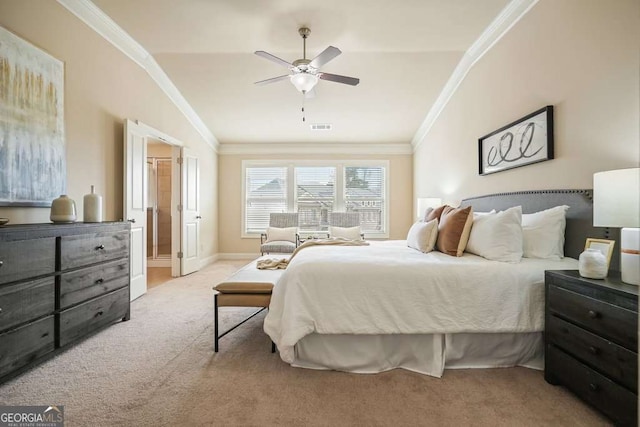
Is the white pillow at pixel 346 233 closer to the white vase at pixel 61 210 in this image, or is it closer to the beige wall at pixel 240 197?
the beige wall at pixel 240 197

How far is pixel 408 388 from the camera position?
175cm

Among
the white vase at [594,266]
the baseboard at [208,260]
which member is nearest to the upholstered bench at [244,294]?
the white vase at [594,266]

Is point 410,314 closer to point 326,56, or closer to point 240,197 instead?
point 326,56

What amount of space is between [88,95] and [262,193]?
3.74m

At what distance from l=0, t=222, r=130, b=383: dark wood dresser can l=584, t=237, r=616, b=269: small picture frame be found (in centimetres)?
349

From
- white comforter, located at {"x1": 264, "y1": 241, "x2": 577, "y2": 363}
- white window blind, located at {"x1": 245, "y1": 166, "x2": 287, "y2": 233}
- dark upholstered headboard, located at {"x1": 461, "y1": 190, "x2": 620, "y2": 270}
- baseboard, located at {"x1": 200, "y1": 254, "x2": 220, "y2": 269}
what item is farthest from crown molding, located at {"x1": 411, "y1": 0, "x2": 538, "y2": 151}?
baseboard, located at {"x1": 200, "y1": 254, "x2": 220, "y2": 269}

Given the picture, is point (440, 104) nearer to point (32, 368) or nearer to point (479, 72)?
point (479, 72)

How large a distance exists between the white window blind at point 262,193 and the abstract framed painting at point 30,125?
3.90 m

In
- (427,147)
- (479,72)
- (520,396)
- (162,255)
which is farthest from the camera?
(162,255)

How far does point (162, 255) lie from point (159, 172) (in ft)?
5.32

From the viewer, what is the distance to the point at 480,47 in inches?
134

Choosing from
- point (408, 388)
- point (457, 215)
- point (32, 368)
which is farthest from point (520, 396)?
point (32, 368)

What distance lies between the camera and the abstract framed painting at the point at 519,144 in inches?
98.3

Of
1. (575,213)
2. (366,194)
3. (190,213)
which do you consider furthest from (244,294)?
(366,194)
